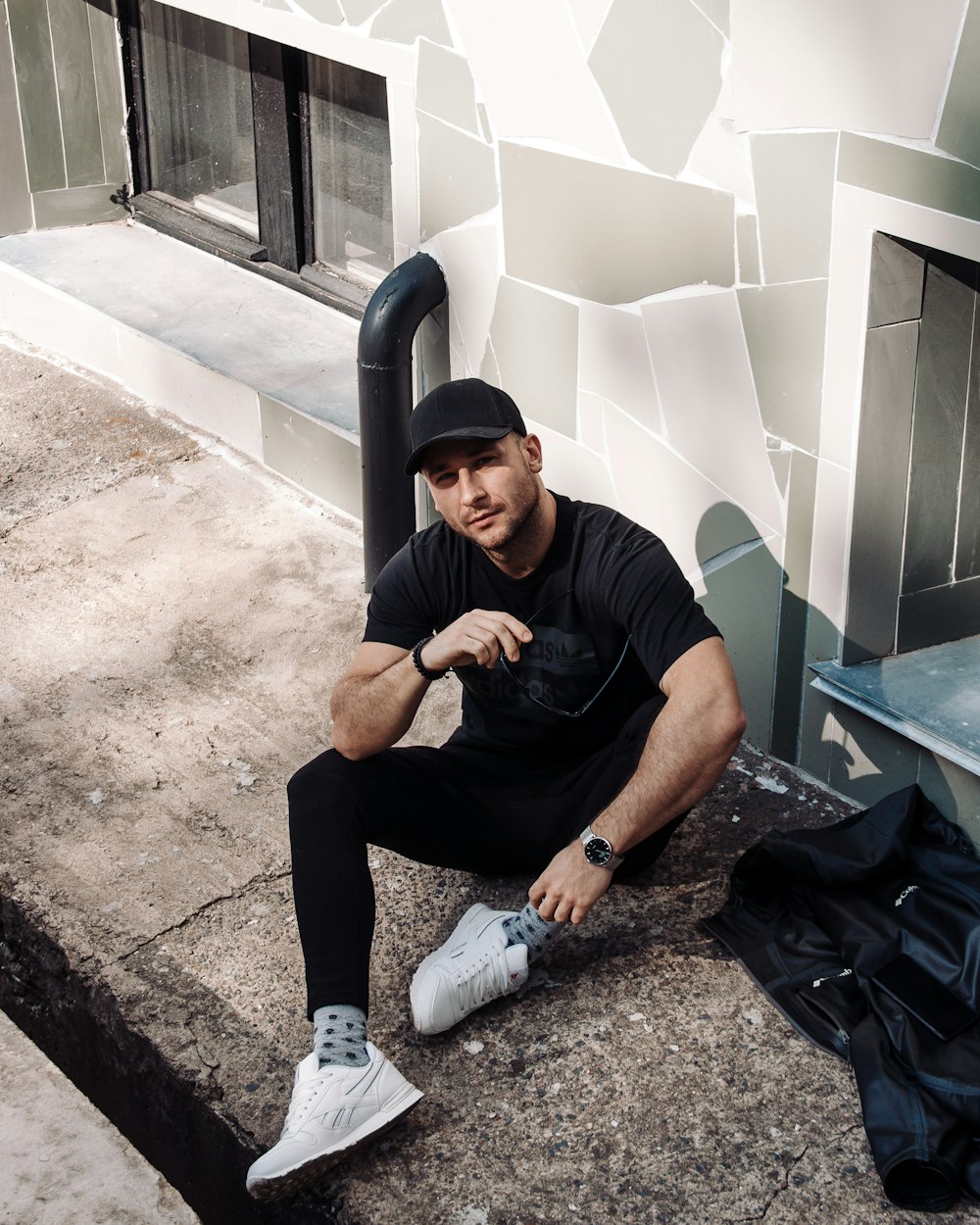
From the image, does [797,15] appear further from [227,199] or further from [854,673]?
[227,199]

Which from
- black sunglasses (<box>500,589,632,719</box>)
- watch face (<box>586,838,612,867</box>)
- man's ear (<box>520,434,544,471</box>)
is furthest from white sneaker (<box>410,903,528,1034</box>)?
man's ear (<box>520,434,544,471</box>)

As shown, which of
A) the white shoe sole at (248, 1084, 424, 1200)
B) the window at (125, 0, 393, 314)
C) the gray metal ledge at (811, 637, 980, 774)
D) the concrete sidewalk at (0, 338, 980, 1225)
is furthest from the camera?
the window at (125, 0, 393, 314)

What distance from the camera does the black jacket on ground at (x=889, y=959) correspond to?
2.66 metres

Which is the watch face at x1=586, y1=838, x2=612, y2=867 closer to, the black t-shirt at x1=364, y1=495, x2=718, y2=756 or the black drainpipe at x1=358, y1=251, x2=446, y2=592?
the black t-shirt at x1=364, y1=495, x2=718, y2=756

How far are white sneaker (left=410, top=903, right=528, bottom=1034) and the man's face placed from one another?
84cm

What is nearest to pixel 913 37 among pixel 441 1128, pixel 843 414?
pixel 843 414

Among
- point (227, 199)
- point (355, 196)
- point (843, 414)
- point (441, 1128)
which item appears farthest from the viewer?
point (227, 199)

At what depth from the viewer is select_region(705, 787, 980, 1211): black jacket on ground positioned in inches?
105

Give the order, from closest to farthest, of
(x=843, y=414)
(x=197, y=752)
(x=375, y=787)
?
(x=375, y=787) < (x=843, y=414) < (x=197, y=752)

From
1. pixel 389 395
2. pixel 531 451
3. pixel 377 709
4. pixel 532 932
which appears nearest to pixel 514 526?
pixel 531 451

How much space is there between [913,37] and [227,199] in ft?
13.9

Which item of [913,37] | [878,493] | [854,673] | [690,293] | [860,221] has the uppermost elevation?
[913,37]

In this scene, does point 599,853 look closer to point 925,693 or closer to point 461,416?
point 461,416

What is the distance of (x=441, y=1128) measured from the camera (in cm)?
283
